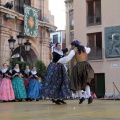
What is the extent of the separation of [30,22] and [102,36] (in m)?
6.47

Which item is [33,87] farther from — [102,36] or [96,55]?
[102,36]

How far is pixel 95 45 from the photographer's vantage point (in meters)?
25.9

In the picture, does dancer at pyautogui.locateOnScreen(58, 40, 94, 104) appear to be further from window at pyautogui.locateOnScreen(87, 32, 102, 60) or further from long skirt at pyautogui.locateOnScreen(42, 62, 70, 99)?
window at pyautogui.locateOnScreen(87, 32, 102, 60)

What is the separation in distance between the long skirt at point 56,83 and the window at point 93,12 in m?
17.9

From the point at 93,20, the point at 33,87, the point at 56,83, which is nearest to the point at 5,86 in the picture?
the point at 33,87

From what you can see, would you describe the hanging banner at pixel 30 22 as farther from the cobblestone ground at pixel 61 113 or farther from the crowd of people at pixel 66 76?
the cobblestone ground at pixel 61 113

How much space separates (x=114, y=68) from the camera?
→ 24516mm

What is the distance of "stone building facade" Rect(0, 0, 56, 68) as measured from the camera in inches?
760

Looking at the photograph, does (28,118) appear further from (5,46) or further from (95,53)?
(95,53)

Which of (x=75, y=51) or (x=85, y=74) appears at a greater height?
(x=75, y=51)

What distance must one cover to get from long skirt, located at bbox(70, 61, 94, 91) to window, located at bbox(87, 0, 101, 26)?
18.3m

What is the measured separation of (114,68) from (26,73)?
40.3ft

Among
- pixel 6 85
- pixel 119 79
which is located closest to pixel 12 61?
pixel 6 85

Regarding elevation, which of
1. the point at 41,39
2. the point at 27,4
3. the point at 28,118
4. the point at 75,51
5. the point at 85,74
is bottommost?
the point at 28,118
